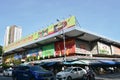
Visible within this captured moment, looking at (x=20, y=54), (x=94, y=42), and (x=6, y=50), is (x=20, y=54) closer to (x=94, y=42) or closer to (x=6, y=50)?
(x=6, y=50)

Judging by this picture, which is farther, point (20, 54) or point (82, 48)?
point (20, 54)

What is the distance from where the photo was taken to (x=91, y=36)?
41375mm

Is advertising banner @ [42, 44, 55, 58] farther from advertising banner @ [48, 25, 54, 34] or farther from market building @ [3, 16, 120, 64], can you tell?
Answer: advertising banner @ [48, 25, 54, 34]

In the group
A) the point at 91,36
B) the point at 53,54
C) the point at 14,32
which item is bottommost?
the point at 53,54

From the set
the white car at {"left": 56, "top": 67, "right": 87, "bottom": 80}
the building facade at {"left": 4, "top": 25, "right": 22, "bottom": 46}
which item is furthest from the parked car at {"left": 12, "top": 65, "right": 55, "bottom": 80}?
the building facade at {"left": 4, "top": 25, "right": 22, "bottom": 46}

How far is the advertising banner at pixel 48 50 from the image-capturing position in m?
45.4

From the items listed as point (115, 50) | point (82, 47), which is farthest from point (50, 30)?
point (115, 50)

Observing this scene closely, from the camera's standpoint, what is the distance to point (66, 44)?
42219 millimetres

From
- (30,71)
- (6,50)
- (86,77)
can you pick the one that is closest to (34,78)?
(30,71)

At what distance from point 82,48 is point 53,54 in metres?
7.30

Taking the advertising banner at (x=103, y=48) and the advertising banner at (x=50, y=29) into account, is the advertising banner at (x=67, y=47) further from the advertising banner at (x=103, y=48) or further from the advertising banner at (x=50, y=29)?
the advertising banner at (x=103, y=48)

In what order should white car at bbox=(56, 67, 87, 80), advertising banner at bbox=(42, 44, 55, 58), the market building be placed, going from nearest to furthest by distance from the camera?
white car at bbox=(56, 67, 87, 80), the market building, advertising banner at bbox=(42, 44, 55, 58)

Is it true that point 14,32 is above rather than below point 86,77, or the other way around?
above

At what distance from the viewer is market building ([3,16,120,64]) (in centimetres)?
3934
